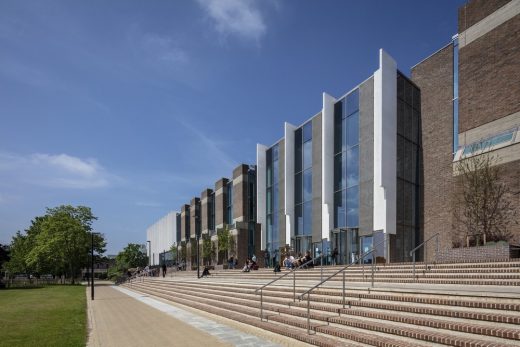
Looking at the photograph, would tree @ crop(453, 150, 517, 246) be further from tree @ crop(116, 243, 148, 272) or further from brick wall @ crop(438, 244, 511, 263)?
tree @ crop(116, 243, 148, 272)

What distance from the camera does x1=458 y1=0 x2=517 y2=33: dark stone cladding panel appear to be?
20.8m

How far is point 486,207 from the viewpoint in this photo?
19.9 metres

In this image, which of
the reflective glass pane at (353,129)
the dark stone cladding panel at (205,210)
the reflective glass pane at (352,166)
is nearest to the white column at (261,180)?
the reflective glass pane at (353,129)

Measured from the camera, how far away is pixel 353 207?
89.9 feet

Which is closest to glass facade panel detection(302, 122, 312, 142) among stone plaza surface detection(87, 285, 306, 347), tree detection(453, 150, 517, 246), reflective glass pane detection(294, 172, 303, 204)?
reflective glass pane detection(294, 172, 303, 204)

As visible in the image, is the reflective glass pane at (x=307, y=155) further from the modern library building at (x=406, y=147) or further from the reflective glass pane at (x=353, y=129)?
the reflective glass pane at (x=353, y=129)

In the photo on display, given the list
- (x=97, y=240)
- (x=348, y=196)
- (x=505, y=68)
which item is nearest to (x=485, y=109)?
(x=505, y=68)

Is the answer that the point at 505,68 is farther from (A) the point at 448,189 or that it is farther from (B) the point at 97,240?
(B) the point at 97,240

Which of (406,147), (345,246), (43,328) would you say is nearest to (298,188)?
(345,246)

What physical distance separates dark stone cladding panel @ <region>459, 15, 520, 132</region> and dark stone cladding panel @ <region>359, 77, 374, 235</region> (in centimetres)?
516

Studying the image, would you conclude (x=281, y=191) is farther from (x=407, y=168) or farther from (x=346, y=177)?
(x=407, y=168)

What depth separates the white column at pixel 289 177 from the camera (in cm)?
3500

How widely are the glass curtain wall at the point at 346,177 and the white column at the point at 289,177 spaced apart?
234 inches

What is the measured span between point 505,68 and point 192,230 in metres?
58.0
